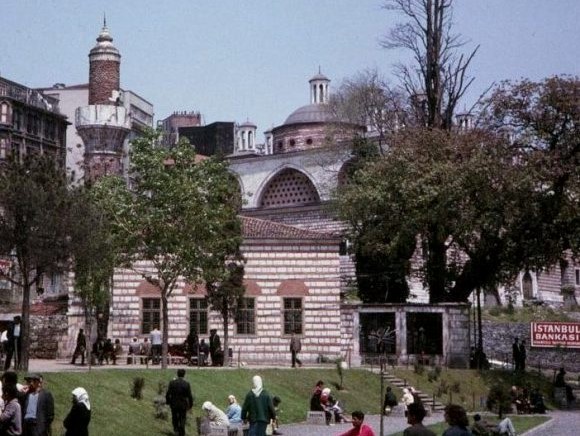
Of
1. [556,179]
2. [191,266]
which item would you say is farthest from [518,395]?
[191,266]

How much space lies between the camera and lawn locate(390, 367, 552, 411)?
34719 mm

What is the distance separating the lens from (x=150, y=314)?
3944cm

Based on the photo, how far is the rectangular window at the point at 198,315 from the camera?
3950 centimetres

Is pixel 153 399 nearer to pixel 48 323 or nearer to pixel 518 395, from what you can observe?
pixel 518 395

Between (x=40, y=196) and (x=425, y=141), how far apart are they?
54.6 feet

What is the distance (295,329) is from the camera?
1566 inches

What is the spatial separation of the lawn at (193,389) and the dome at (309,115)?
3838 cm

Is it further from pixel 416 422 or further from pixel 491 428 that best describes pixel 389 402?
pixel 416 422

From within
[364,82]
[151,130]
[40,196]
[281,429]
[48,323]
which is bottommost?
[281,429]

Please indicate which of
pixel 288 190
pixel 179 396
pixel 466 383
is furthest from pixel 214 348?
pixel 288 190

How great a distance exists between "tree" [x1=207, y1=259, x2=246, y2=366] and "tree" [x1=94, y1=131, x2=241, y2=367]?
172 centimetres

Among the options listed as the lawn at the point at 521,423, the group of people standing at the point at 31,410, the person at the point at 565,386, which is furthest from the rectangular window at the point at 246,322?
the group of people standing at the point at 31,410

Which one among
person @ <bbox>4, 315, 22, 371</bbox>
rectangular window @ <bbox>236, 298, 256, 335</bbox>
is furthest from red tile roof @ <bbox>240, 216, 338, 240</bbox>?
person @ <bbox>4, 315, 22, 371</bbox>

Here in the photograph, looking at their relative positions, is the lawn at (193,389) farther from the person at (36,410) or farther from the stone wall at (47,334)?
the stone wall at (47,334)
